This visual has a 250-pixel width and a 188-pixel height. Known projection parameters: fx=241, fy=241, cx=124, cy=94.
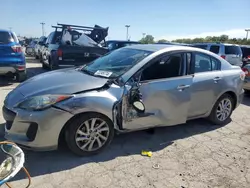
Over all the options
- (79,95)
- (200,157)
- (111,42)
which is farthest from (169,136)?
(111,42)

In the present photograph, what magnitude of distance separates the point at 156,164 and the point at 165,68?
4.90 ft

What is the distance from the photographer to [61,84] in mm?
3250

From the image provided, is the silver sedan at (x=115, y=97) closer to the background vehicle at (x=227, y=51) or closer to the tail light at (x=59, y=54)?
the tail light at (x=59, y=54)

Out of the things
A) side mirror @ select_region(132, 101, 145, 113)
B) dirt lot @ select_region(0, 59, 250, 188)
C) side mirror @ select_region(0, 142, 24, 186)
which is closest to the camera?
side mirror @ select_region(0, 142, 24, 186)

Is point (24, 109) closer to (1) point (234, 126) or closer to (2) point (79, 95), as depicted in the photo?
(2) point (79, 95)

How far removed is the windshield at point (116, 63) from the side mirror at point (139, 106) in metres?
0.48

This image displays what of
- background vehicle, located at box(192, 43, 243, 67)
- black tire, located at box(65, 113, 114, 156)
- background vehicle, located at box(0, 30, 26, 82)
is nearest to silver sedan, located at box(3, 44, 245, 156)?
black tire, located at box(65, 113, 114, 156)

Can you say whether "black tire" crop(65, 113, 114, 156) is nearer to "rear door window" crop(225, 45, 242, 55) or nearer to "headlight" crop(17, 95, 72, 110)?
"headlight" crop(17, 95, 72, 110)

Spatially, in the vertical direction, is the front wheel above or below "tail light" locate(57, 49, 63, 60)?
below

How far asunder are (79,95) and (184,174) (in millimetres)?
1642

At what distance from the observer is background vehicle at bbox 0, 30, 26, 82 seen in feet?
22.7

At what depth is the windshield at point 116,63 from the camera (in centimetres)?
360

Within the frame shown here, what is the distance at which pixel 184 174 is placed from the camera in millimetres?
2996

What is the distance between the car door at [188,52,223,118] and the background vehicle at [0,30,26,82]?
17.4 ft
